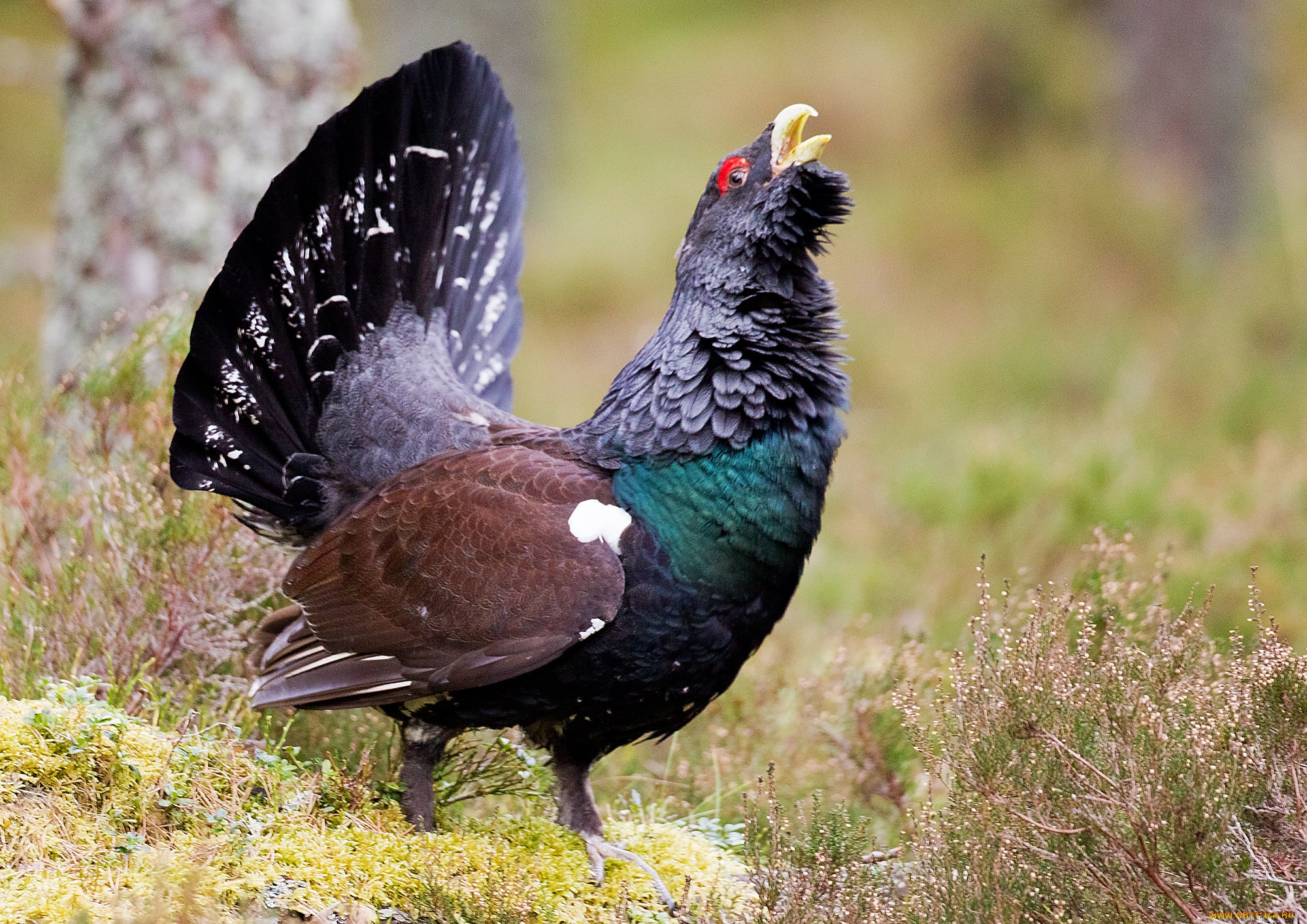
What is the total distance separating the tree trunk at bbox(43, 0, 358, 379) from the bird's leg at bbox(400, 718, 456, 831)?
2316mm

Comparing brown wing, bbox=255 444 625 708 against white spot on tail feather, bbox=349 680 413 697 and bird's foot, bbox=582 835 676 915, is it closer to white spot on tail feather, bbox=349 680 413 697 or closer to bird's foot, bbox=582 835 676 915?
white spot on tail feather, bbox=349 680 413 697

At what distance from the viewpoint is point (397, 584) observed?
3.31m

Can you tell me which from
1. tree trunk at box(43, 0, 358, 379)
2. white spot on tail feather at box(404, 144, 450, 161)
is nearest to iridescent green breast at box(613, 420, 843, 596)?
white spot on tail feather at box(404, 144, 450, 161)

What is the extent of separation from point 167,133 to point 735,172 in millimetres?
2620

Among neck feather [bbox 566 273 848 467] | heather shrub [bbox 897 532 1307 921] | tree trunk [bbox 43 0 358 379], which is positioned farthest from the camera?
tree trunk [bbox 43 0 358 379]

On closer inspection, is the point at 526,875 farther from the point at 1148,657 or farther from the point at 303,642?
the point at 1148,657

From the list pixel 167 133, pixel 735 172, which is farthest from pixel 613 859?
pixel 167 133

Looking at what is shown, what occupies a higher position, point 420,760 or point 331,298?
point 331,298

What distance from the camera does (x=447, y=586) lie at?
10.5ft

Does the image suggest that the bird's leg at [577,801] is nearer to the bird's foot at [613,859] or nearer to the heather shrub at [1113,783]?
the bird's foot at [613,859]

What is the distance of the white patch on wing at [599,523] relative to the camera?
10.2 feet

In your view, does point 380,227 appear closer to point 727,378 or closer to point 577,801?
point 727,378

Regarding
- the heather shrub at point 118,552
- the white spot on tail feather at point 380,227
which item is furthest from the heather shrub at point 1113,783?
the white spot on tail feather at point 380,227

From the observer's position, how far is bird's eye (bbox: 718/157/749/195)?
3.42m
